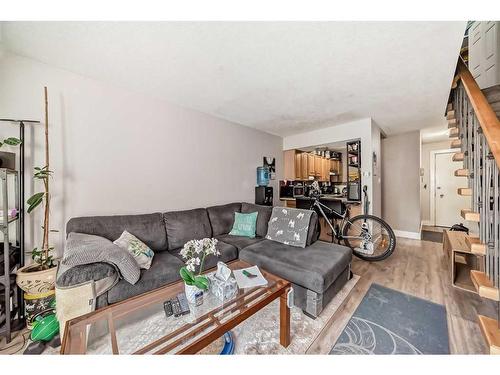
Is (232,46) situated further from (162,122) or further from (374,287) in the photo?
(374,287)

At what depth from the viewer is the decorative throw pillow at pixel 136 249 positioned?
1.74m

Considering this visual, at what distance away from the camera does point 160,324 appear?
43.1 inches

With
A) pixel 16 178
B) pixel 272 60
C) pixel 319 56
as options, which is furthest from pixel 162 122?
pixel 319 56

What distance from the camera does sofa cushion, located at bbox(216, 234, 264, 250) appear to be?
2.36 metres

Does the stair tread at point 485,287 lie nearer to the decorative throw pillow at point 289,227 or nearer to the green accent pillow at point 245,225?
the decorative throw pillow at point 289,227

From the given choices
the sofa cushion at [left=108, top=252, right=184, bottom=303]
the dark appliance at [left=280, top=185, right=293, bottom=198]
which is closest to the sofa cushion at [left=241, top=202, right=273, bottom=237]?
the sofa cushion at [left=108, top=252, right=184, bottom=303]

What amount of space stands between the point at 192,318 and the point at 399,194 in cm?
490

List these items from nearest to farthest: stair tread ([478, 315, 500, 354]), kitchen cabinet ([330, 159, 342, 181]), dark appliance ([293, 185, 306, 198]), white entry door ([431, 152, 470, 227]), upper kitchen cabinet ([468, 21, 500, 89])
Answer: stair tread ([478, 315, 500, 354]), upper kitchen cabinet ([468, 21, 500, 89]), dark appliance ([293, 185, 306, 198]), white entry door ([431, 152, 470, 227]), kitchen cabinet ([330, 159, 342, 181])

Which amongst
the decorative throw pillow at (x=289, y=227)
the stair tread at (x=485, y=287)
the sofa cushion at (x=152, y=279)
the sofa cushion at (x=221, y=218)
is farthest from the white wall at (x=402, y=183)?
the sofa cushion at (x=152, y=279)

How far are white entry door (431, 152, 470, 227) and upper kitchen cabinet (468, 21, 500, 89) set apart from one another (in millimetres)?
2856

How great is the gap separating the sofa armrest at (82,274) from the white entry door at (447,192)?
6904 mm

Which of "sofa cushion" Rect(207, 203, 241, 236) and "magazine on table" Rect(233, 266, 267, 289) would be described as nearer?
"magazine on table" Rect(233, 266, 267, 289)

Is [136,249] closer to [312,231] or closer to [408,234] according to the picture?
[312,231]

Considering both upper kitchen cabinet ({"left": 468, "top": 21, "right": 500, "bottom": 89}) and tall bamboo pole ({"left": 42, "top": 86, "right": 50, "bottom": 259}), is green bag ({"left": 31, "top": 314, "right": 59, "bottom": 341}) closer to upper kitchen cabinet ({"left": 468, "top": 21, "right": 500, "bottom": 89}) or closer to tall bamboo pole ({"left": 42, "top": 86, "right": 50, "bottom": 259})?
tall bamboo pole ({"left": 42, "top": 86, "right": 50, "bottom": 259})
